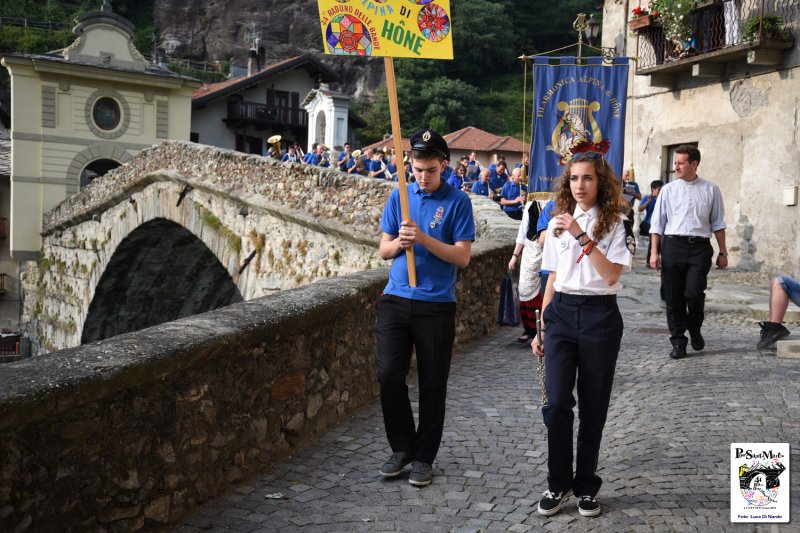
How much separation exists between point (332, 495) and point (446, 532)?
0.68 metres

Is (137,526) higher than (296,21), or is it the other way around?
(296,21)

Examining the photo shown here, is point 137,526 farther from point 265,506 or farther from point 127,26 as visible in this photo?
point 127,26

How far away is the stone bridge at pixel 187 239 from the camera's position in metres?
12.1

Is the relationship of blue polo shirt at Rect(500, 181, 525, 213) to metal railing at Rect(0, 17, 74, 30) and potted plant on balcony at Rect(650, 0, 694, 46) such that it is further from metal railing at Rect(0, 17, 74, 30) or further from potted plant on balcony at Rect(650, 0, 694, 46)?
metal railing at Rect(0, 17, 74, 30)

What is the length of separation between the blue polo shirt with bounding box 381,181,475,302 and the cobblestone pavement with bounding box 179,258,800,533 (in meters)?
0.94

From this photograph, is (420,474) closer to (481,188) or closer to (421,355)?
(421,355)

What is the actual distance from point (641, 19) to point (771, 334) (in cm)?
1096

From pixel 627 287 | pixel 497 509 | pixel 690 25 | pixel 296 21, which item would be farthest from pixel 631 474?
pixel 296 21

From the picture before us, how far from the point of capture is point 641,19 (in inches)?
624

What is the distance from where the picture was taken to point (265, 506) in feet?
12.1

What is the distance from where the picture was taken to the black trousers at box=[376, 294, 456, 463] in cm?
386

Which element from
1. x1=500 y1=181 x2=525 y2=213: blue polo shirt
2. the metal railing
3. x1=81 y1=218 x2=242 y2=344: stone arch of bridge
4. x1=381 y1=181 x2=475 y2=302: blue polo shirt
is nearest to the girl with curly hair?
x1=381 y1=181 x2=475 y2=302: blue polo shirt

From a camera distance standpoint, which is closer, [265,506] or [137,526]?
[137,526]

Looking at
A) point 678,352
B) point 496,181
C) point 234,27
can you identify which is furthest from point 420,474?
point 234,27
